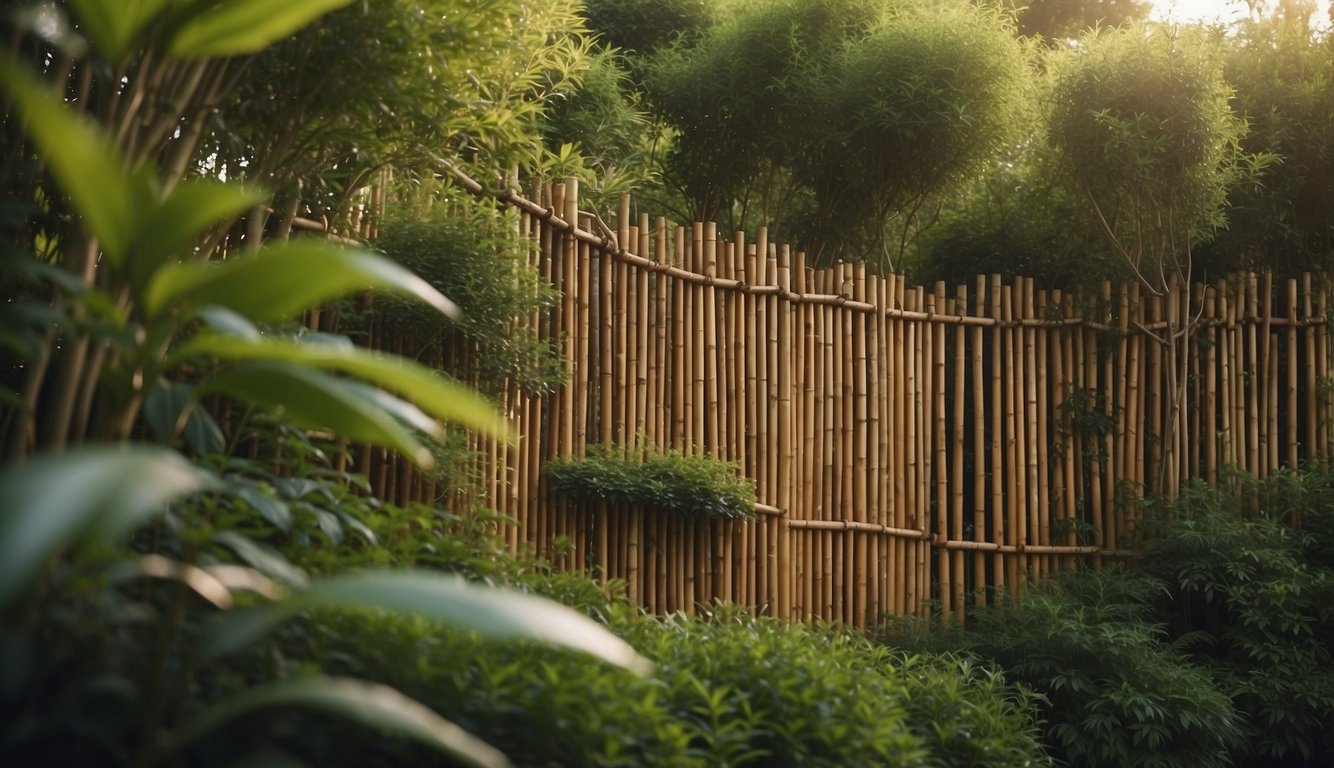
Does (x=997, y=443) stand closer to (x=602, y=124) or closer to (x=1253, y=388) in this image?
(x=1253, y=388)

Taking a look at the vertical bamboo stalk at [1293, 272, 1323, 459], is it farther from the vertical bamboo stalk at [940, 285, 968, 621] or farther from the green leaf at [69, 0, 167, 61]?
the green leaf at [69, 0, 167, 61]

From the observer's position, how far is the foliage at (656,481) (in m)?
4.29

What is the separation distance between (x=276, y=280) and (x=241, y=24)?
346 mm

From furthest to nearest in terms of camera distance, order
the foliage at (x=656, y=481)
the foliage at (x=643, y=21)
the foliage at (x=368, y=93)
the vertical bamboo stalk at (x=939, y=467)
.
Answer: the foliage at (x=643, y=21) → the vertical bamboo stalk at (x=939, y=467) → the foliage at (x=656, y=481) → the foliage at (x=368, y=93)

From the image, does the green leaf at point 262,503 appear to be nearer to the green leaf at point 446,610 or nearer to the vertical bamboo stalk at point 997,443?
the green leaf at point 446,610

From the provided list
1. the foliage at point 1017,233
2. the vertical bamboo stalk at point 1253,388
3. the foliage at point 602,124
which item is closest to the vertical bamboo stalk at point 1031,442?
the foliage at point 1017,233

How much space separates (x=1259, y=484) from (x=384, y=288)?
4109 mm

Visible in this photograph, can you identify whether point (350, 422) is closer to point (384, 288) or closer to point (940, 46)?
point (384, 288)

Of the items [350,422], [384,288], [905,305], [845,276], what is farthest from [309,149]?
[905,305]

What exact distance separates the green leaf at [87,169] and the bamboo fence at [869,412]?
88.6 inches

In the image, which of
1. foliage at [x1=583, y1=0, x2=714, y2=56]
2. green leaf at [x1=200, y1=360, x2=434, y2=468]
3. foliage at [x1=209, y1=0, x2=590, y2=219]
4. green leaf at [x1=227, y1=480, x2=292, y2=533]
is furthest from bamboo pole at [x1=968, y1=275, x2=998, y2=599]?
green leaf at [x1=200, y1=360, x2=434, y2=468]

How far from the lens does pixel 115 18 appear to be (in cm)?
158

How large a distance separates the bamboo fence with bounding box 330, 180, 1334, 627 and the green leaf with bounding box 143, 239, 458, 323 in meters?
2.15

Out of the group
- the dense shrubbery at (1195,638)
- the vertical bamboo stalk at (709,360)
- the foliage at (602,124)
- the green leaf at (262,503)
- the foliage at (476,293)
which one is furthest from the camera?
the foliage at (602,124)
